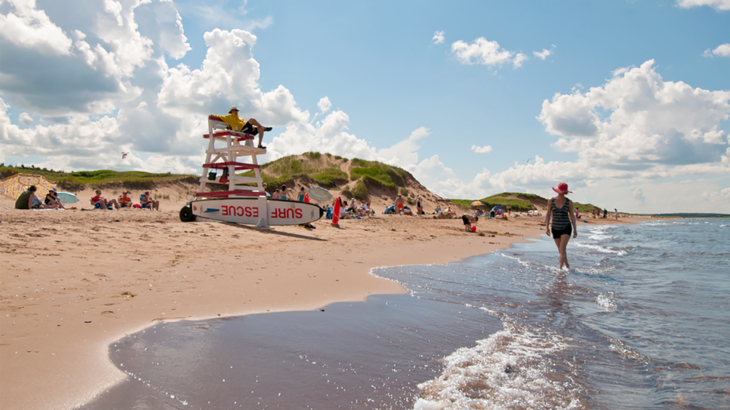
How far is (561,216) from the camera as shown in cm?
Answer: 749

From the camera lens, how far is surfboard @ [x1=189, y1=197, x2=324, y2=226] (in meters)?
9.97

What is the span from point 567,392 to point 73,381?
9.50 ft

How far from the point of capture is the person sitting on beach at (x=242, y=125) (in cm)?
1060

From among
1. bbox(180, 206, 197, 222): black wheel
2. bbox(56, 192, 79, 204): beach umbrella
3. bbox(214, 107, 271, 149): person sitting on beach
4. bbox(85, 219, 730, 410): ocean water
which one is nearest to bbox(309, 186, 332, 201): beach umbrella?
bbox(214, 107, 271, 149): person sitting on beach

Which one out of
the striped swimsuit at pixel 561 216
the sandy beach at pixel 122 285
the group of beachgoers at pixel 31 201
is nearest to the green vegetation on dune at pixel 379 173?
the group of beachgoers at pixel 31 201

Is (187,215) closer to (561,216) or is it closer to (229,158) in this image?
(229,158)

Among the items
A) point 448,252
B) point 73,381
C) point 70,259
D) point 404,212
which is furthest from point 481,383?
point 404,212

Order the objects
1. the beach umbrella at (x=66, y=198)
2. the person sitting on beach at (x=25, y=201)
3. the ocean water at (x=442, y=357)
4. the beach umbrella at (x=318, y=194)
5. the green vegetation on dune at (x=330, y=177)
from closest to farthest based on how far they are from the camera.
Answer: the ocean water at (x=442, y=357) < the person sitting on beach at (x=25, y=201) < the beach umbrella at (x=66, y=198) < the beach umbrella at (x=318, y=194) < the green vegetation on dune at (x=330, y=177)

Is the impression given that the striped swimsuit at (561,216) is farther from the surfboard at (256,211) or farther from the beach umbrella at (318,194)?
the beach umbrella at (318,194)

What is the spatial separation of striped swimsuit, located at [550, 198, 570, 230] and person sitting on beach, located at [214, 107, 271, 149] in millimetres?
7985

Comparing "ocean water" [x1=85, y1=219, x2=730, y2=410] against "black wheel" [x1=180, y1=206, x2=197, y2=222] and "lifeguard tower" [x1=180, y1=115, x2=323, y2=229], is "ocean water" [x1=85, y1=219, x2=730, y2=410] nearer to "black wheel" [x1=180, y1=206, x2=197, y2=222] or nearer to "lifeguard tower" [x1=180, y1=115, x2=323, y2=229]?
"lifeguard tower" [x1=180, y1=115, x2=323, y2=229]

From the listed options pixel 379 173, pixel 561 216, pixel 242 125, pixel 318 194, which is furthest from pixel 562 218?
pixel 379 173

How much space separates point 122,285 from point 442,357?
3429 millimetres

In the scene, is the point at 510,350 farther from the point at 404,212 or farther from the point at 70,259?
the point at 404,212
